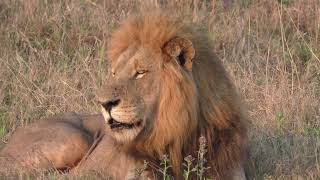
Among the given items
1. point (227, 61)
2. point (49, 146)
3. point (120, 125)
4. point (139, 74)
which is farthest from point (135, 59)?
point (227, 61)

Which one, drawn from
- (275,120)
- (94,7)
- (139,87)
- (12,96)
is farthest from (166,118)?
(94,7)

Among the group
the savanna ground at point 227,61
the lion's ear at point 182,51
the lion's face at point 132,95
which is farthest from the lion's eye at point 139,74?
the savanna ground at point 227,61

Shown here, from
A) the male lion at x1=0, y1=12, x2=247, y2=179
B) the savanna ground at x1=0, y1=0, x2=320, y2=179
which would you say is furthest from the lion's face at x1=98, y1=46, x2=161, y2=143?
the savanna ground at x1=0, y1=0, x2=320, y2=179

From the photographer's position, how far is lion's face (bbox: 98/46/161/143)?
416cm

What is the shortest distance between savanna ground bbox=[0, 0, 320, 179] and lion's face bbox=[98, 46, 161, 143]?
993 mm

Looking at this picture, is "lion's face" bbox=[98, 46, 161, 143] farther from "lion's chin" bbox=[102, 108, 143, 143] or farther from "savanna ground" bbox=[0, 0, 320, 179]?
"savanna ground" bbox=[0, 0, 320, 179]

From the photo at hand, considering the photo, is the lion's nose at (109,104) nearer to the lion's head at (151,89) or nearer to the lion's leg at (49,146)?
the lion's head at (151,89)

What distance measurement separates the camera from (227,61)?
7391 mm

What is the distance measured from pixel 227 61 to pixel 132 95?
3.23 m

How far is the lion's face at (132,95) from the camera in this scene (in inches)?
164

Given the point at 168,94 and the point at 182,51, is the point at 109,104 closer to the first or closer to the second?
the point at 168,94

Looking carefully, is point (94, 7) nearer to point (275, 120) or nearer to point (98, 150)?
point (275, 120)

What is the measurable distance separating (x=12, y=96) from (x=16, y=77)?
265 millimetres

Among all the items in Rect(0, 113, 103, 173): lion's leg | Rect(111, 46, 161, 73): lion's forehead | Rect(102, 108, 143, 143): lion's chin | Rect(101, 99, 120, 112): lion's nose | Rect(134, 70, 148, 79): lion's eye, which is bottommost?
Rect(0, 113, 103, 173): lion's leg
